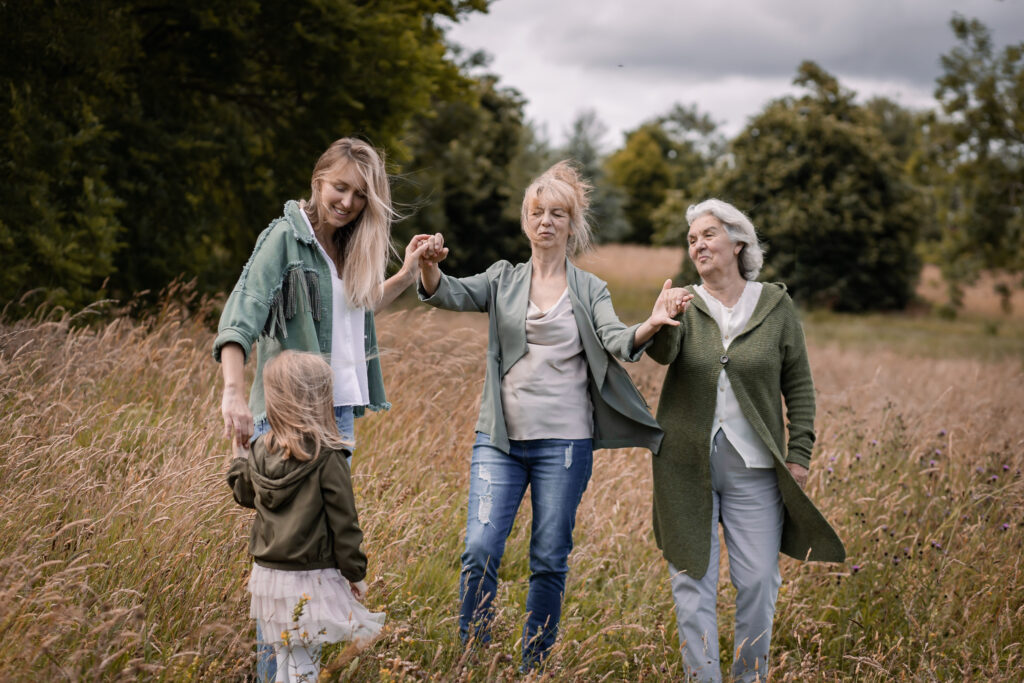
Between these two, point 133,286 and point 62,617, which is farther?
point 133,286

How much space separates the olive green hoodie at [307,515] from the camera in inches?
105

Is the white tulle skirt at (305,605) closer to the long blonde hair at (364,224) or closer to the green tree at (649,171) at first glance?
the long blonde hair at (364,224)

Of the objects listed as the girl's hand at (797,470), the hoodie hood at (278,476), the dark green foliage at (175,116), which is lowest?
the girl's hand at (797,470)

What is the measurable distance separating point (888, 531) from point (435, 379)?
3.18 metres

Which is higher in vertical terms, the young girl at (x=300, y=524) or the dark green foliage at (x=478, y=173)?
the dark green foliage at (x=478, y=173)

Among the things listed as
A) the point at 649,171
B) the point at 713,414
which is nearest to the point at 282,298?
the point at 713,414

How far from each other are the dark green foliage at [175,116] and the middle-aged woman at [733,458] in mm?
3707

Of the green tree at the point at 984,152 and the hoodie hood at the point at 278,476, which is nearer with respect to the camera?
the hoodie hood at the point at 278,476

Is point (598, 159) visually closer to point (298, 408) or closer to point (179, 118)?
point (179, 118)

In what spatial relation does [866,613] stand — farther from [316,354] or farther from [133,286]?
[133,286]

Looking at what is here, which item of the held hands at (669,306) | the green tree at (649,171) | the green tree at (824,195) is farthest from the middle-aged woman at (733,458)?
the green tree at (649,171)

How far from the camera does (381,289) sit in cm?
330

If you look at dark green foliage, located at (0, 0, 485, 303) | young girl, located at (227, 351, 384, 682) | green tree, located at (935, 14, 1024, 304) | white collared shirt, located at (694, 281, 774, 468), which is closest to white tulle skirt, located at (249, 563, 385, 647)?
young girl, located at (227, 351, 384, 682)

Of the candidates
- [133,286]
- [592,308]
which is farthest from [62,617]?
[133,286]
